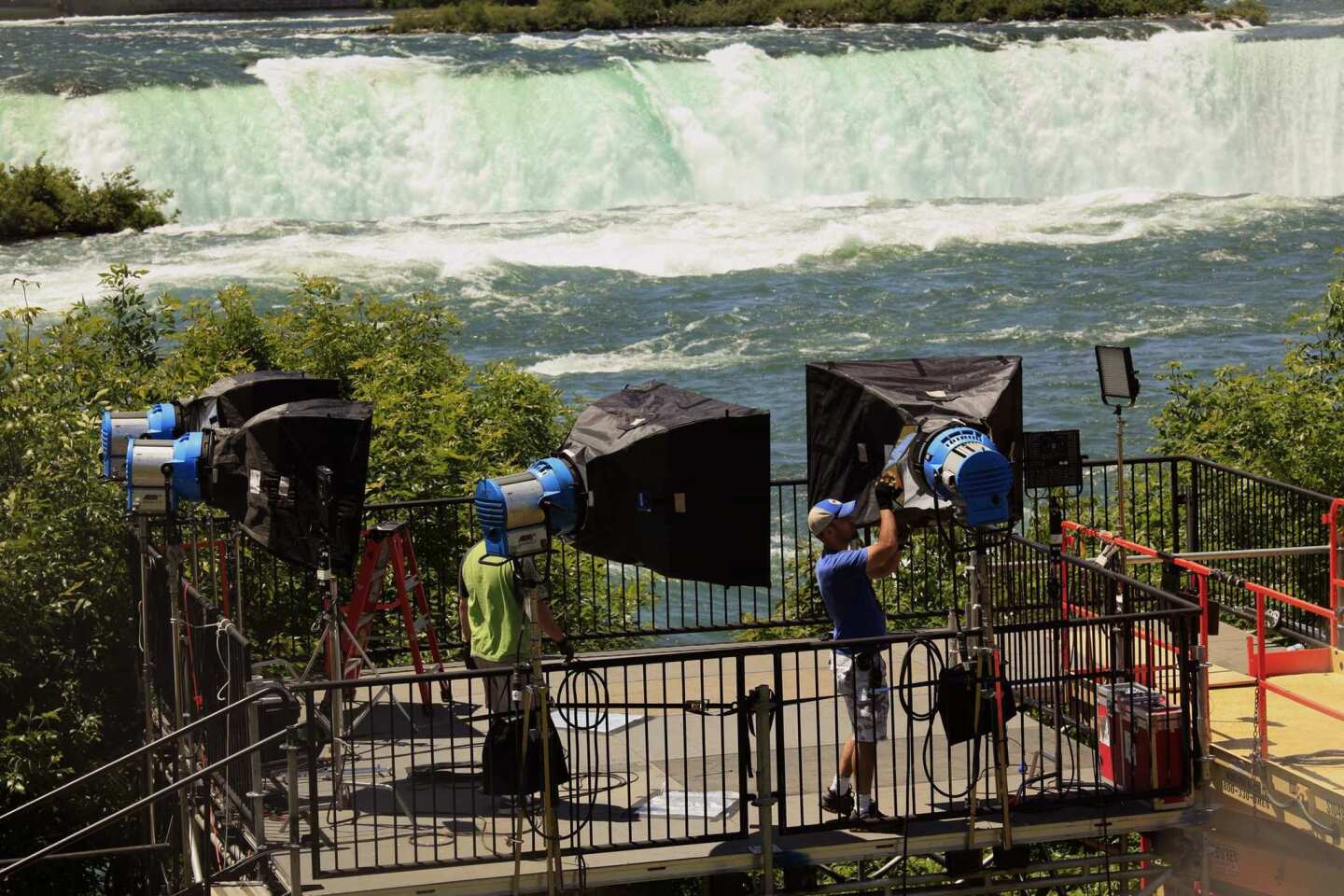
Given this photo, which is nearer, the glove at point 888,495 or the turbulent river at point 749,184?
the glove at point 888,495

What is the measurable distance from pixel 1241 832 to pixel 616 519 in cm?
391

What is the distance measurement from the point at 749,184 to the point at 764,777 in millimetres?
40657

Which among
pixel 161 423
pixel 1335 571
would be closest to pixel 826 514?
pixel 161 423

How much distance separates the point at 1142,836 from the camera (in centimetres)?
1060

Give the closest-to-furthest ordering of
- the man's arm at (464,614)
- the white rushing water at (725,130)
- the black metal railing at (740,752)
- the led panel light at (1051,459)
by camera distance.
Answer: the black metal railing at (740,752) → the man's arm at (464,614) → the led panel light at (1051,459) → the white rushing water at (725,130)

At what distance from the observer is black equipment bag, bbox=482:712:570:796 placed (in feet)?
28.2

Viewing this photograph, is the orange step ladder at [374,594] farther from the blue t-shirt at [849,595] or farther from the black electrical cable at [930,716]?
the black electrical cable at [930,716]

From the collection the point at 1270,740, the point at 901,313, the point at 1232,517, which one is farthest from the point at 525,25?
the point at 1270,740

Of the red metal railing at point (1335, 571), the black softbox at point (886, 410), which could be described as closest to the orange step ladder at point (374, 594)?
the black softbox at point (886, 410)

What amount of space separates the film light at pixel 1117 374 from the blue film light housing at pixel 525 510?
4193 millimetres

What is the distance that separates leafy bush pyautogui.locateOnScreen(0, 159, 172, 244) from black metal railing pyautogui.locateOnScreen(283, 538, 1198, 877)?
33250 mm

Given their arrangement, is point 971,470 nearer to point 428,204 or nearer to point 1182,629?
point 1182,629

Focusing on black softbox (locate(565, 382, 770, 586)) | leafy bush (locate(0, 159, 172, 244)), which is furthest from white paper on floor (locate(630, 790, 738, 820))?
leafy bush (locate(0, 159, 172, 244))

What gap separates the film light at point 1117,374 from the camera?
37.4ft
